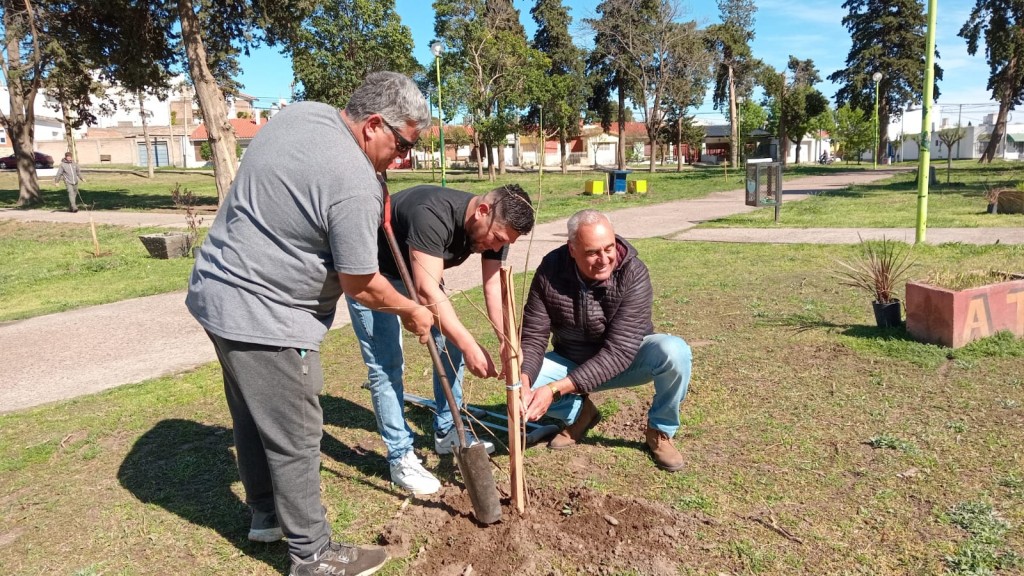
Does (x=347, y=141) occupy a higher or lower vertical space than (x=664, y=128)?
lower

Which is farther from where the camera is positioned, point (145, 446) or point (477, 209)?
point (145, 446)

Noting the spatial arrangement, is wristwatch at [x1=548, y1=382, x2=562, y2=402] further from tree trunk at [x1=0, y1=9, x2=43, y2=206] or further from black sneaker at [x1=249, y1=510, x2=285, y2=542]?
tree trunk at [x1=0, y1=9, x2=43, y2=206]

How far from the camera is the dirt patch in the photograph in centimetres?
260

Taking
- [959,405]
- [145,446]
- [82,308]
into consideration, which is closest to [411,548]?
[145,446]

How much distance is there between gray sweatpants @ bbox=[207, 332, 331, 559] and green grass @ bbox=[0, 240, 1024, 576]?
33 cm

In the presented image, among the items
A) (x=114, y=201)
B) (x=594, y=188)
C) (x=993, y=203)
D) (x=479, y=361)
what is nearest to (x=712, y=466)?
(x=479, y=361)

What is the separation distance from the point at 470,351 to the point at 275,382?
0.81 m

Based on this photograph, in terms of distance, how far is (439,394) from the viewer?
3500 mm

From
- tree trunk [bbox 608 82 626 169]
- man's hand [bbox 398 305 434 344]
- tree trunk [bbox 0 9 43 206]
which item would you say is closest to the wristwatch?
man's hand [bbox 398 305 434 344]

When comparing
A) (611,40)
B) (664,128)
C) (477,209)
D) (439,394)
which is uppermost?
(611,40)

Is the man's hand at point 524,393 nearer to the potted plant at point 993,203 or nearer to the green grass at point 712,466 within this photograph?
the green grass at point 712,466

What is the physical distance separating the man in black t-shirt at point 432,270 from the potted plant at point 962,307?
3.22 metres

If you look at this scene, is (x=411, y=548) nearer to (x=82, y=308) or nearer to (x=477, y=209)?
(x=477, y=209)

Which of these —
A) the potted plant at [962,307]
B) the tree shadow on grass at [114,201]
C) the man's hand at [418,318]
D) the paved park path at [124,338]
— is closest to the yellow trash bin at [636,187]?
the paved park path at [124,338]
